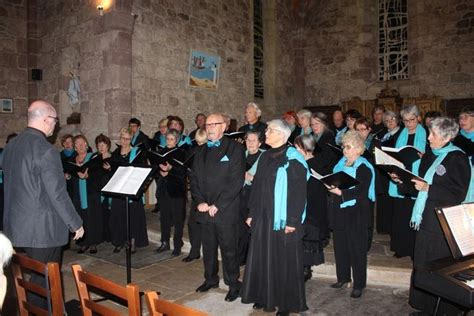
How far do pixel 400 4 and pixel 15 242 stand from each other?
12009 millimetres

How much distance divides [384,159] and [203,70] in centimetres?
669

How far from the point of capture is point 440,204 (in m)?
3.23

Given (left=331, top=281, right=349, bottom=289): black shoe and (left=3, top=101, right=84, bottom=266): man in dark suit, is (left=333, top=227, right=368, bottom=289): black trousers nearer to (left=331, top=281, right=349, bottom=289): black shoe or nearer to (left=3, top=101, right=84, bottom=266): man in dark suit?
(left=331, top=281, right=349, bottom=289): black shoe

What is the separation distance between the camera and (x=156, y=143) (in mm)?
6066

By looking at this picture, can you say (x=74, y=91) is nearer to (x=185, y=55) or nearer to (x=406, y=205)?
(x=185, y=55)

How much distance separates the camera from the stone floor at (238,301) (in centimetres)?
368

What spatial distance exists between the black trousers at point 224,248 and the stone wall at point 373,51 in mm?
9273

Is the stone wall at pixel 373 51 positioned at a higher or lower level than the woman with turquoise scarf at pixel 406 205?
higher

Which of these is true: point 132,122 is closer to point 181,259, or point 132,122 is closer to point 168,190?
point 168,190

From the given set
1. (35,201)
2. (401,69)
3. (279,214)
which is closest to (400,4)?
(401,69)

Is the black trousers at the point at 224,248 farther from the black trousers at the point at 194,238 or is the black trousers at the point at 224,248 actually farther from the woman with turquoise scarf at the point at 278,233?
the black trousers at the point at 194,238

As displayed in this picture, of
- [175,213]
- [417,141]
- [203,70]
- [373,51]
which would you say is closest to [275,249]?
[175,213]

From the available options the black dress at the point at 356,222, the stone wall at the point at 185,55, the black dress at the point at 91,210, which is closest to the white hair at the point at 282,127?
the black dress at the point at 356,222

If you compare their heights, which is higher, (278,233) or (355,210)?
(355,210)
